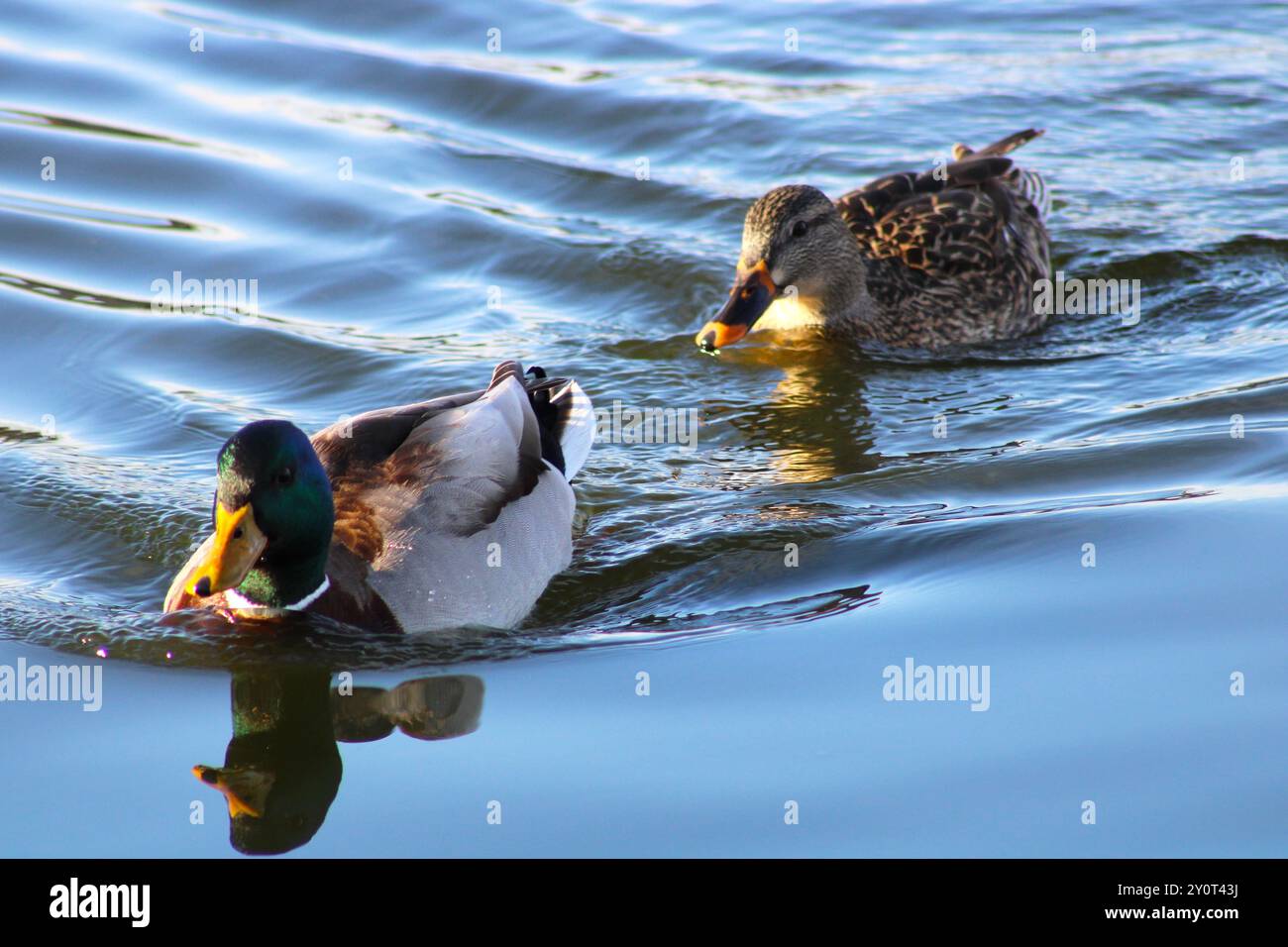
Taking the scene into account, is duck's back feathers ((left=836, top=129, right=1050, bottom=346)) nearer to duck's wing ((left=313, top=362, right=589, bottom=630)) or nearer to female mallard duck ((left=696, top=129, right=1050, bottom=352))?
female mallard duck ((left=696, top=129, right=1050, bottom=352))

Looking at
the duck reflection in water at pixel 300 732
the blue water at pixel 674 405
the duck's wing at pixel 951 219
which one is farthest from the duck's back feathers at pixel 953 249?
the duck reflection in water at pixel 300 732

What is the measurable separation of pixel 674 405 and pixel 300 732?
3.56 meters

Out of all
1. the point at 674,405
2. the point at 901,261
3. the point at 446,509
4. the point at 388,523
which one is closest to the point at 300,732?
the point at 388,523

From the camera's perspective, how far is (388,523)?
19.7 feet

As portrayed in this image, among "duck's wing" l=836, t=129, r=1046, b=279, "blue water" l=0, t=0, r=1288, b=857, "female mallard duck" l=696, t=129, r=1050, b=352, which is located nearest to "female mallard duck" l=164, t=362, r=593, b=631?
"blue water" l=0, t=0, r=1288, b=857

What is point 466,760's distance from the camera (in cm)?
509

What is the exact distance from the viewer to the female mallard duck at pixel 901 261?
9.00 meters

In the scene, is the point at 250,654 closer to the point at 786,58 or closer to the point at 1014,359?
the point at 1014,359

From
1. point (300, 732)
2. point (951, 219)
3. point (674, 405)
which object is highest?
point (951, 219)

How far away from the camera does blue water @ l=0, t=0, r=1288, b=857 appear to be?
16.1 ft

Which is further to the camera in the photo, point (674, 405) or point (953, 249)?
point (953, 249)

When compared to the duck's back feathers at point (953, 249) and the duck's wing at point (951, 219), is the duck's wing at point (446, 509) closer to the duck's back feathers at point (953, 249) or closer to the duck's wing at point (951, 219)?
the duck's back feathers at point (953, 249)

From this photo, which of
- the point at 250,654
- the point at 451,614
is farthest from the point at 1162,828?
the point at 250,654

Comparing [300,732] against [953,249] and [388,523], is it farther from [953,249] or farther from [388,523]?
[953,249]
